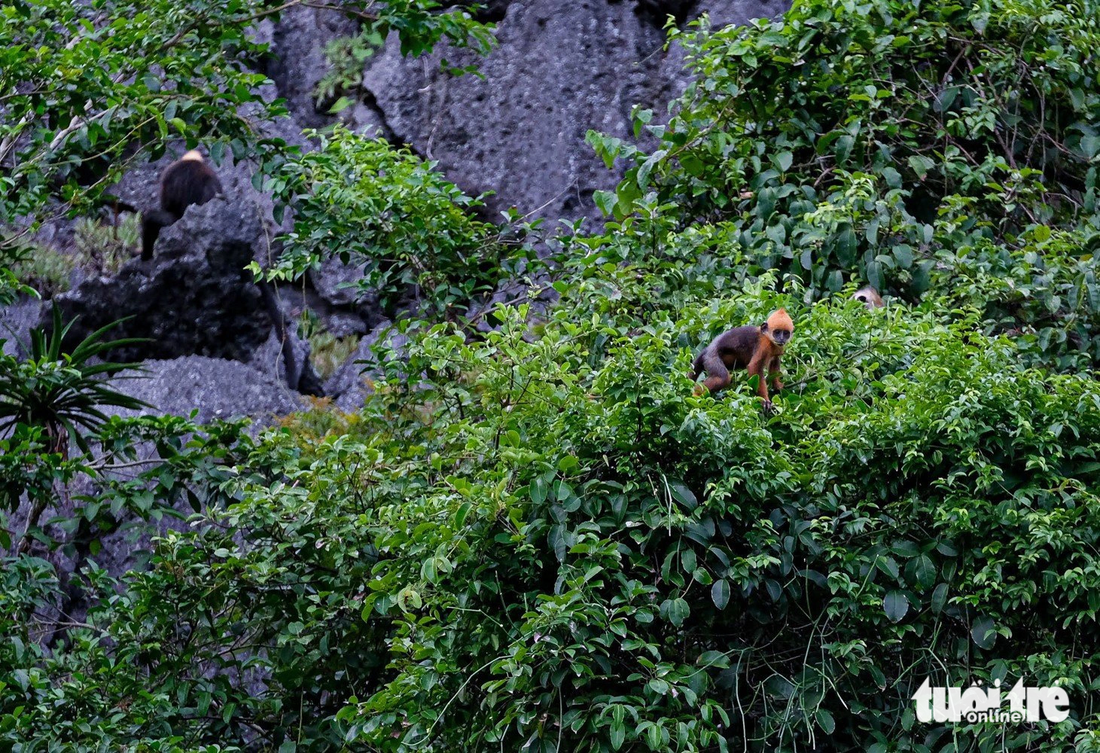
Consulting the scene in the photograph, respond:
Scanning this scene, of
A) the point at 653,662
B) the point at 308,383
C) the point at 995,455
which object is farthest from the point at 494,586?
the point at 308,383

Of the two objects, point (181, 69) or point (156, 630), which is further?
point (181, 69)

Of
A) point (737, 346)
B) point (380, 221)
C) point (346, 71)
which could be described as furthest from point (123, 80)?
point (346, 71)

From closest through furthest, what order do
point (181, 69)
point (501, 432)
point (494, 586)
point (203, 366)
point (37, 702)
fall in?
point (494, 586), point (501, 432), point (37, 702), point (181, 69), point (203, 366)

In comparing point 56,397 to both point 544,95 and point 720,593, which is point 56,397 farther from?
point 544,95

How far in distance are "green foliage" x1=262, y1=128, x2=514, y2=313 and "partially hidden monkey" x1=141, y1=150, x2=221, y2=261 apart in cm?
418

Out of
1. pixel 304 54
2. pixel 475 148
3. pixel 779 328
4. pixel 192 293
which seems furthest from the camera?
pixel 304 54

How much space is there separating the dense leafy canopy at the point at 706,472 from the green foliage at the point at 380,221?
0.07ft

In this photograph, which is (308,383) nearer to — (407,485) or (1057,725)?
(407,485)

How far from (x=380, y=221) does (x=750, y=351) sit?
2.39 metres

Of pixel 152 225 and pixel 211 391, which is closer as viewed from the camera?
pixel 211 391

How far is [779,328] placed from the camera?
14.6 feet

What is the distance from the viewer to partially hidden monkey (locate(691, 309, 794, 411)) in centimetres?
447

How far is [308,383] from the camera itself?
9500 millimetres

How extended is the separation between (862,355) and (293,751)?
2.73 m
